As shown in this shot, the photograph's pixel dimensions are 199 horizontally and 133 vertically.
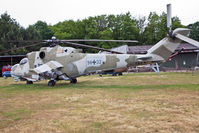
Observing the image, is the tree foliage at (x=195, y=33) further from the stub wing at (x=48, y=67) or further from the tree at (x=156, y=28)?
the stub wing at (x=48, y=67)

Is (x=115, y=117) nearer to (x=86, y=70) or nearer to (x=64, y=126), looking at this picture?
(x=64, y=126)

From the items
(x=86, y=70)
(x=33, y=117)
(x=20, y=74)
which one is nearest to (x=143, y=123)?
(x=33, y=117)

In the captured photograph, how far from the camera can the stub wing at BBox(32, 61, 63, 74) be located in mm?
14277

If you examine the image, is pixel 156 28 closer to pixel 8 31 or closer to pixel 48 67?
pixel 8 31

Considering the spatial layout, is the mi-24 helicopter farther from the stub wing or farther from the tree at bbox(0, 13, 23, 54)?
the tree at bbox(0, 13, 23, 54)

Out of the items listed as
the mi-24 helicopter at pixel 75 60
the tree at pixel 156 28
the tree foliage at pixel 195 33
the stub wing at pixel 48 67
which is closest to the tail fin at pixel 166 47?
the mi-24 helicopter at pixel 75 60

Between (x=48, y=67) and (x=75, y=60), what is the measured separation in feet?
6.99

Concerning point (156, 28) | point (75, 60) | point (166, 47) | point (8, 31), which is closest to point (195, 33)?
point (156, 28)

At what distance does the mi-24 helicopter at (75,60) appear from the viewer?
1333cm

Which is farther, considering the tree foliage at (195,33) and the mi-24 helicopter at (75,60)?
the tree foliage at (195,33)

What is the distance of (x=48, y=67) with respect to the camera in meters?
14.6

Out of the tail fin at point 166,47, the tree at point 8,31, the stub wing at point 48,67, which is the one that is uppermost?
the tree at point 8,31

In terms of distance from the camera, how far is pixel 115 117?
5.70 meters

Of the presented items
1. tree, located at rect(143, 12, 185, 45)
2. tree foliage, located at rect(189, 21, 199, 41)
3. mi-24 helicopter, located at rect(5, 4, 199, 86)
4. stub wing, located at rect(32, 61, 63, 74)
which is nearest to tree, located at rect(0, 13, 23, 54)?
mi-24 helicopter, located at rect(5, 4, 199, 86)
